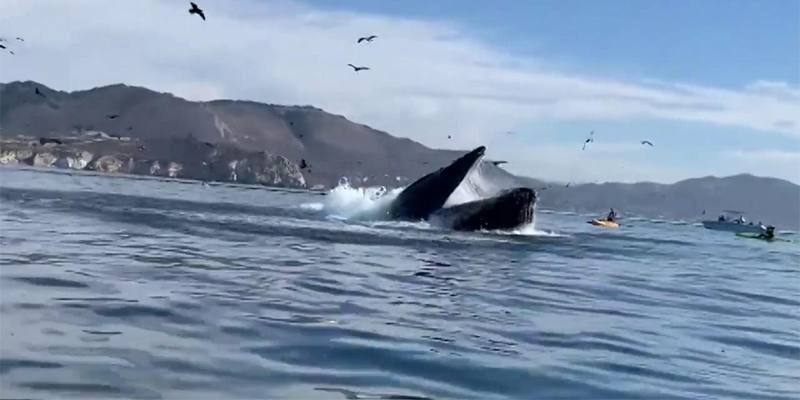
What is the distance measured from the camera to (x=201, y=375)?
A: 424 inches

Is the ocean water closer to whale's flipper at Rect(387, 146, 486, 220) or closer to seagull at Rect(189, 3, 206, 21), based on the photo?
seagull at Rect(189, 3, 206, 21)

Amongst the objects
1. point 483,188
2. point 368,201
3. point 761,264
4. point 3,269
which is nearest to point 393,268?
point 3,269

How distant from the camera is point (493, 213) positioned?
146ft

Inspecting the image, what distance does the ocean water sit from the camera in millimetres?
11023

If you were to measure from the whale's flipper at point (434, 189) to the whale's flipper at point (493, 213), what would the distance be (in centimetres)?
88

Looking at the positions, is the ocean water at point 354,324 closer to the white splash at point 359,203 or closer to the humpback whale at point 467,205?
the humpback whale at point 467,205

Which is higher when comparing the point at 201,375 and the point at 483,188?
the point at 483,188

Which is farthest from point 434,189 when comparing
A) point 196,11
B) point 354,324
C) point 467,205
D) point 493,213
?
point 354,324

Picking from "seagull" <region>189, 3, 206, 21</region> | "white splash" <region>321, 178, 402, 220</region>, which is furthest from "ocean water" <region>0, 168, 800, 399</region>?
"white splash" <region>321, 178, 402, 220</region>

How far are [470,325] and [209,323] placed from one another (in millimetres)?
4296

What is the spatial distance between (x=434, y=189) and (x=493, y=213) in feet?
10.2

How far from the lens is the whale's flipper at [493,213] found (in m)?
44.1

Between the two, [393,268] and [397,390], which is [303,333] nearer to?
[397,390]

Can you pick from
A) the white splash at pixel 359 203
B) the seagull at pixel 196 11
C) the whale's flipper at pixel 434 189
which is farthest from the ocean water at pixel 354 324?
the white splash at pixel 359 203
